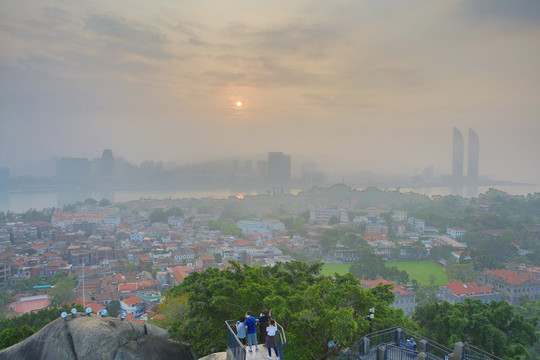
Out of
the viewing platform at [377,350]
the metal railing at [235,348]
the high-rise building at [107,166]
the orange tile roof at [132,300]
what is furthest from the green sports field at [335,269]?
the high-rise building at [107,166]

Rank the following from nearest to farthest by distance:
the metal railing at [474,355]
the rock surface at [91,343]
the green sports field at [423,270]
→ the metal railing at [474,355] < the rock surface at [91,343] < the green sports field at [423,270]

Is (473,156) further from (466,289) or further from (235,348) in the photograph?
(235,348)

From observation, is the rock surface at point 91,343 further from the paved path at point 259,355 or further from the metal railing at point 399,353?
the metal railing at point 399,353

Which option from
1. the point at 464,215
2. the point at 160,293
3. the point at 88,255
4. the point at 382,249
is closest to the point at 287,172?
the point at 464,215

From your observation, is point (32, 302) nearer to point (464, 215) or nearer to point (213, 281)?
point (213, 281)

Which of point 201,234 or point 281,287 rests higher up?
point 281,287

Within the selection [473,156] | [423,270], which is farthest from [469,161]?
[423,270]
